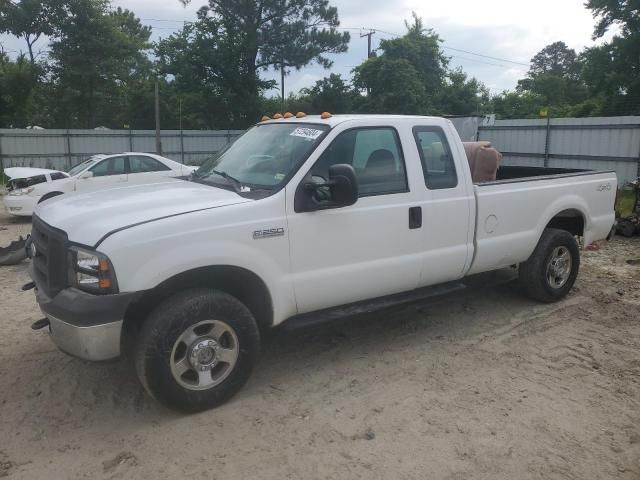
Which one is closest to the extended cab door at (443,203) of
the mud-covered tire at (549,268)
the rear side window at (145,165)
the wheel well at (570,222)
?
the mud-covered tire at (549,268)

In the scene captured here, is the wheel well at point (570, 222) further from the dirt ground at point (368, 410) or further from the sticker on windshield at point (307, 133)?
the sticker on windshield at point (307, 133)

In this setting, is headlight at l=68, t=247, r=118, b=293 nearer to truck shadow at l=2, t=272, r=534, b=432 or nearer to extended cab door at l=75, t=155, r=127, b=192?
truck shadow at l=2, t=272, r=534, b=432

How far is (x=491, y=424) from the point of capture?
12.2ft

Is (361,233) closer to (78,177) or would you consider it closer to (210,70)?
(78,177)

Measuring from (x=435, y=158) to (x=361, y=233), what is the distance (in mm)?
1105

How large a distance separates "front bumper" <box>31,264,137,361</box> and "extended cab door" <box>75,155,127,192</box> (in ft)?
29.1

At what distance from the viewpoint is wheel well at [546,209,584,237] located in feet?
20.3

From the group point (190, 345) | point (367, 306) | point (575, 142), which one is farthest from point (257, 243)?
point (575, 142)

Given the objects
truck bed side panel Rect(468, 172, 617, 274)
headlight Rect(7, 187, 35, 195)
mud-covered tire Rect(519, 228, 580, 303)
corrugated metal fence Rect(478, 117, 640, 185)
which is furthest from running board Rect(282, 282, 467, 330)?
corrugated metal fence Rect(478, 117, 640, 185)

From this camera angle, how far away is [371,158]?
15.0ft

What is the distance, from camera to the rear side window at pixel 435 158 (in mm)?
4820

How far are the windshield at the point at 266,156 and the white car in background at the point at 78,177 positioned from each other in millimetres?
6842

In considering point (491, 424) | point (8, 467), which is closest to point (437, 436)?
point (491, 424)

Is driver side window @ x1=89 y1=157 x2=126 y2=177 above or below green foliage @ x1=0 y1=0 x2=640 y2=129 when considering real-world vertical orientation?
below
